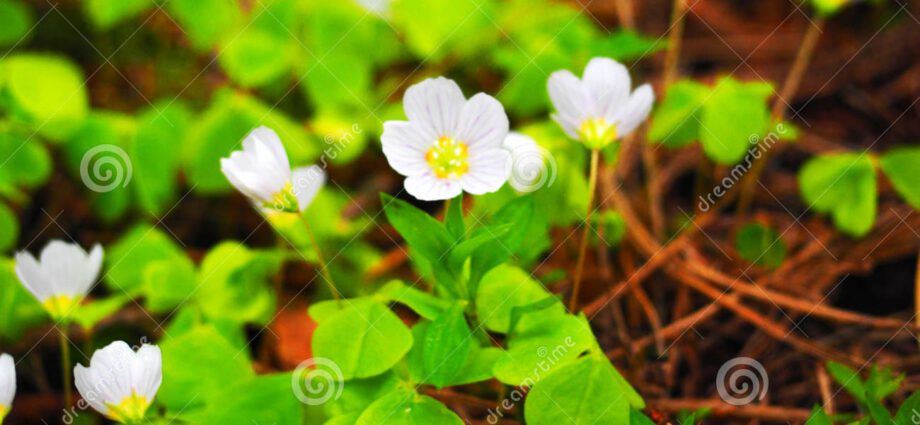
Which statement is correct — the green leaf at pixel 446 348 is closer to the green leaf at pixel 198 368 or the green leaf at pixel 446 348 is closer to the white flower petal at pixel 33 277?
the green leaf at pixel 198 368

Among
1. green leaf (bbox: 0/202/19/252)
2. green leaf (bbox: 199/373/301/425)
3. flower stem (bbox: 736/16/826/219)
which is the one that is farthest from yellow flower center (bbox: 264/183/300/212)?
flower stem (bbox: 736/16/826/219)

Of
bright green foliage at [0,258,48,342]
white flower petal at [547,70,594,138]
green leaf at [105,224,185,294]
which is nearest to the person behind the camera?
white flower petal at [547,70,594,138]

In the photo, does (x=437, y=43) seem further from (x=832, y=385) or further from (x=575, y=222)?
(x=832, y=385)

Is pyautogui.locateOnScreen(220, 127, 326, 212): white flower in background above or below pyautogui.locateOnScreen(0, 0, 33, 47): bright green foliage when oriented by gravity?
below

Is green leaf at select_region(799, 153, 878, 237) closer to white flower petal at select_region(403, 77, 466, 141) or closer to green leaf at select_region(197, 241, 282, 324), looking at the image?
white flower petal at select_region(403, 77, 466, 141)

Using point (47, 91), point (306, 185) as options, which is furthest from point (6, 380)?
point (47, 91)

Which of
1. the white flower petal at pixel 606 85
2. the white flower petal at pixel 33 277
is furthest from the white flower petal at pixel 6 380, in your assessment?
the white flower petal at pixel 606 85
